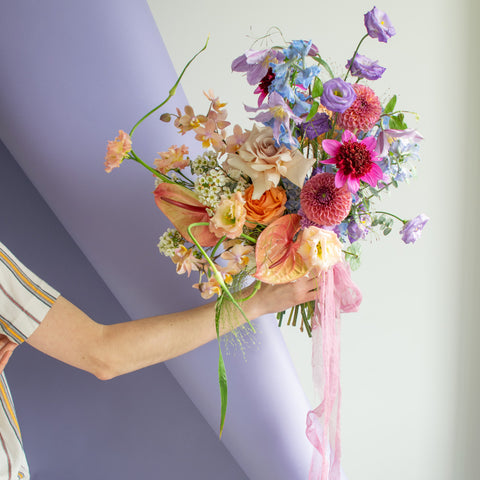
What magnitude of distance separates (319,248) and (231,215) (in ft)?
0.44

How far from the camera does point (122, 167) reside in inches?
37.7

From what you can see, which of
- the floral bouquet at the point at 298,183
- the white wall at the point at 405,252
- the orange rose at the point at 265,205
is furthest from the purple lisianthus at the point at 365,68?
the white wall at the point at 405,252

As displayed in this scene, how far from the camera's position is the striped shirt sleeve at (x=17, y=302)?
721 mm

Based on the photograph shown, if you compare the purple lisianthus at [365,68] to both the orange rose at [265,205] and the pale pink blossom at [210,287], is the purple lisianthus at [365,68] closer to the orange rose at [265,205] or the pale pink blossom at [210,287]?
the orange rose at [265,205]

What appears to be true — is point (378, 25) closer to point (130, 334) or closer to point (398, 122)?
point (398, 122)

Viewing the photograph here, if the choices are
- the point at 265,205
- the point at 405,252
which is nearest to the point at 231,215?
the point at 265,205

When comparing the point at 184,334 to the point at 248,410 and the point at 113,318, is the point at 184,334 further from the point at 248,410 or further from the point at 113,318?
the point at 113,318

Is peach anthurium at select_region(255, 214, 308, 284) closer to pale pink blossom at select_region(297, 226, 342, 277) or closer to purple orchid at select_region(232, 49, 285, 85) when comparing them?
pale pink blossom at select_region(297, 226, 342, 277)

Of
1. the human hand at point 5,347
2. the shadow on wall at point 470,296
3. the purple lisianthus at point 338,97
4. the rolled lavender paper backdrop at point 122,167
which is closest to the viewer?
the purple lisianthus at point 338,97

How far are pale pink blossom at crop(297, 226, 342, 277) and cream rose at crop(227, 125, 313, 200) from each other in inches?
2.9

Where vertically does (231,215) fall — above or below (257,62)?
below

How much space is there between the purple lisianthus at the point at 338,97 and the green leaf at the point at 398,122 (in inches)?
3.6

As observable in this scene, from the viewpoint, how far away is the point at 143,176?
0.97 m

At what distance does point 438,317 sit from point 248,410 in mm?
590
